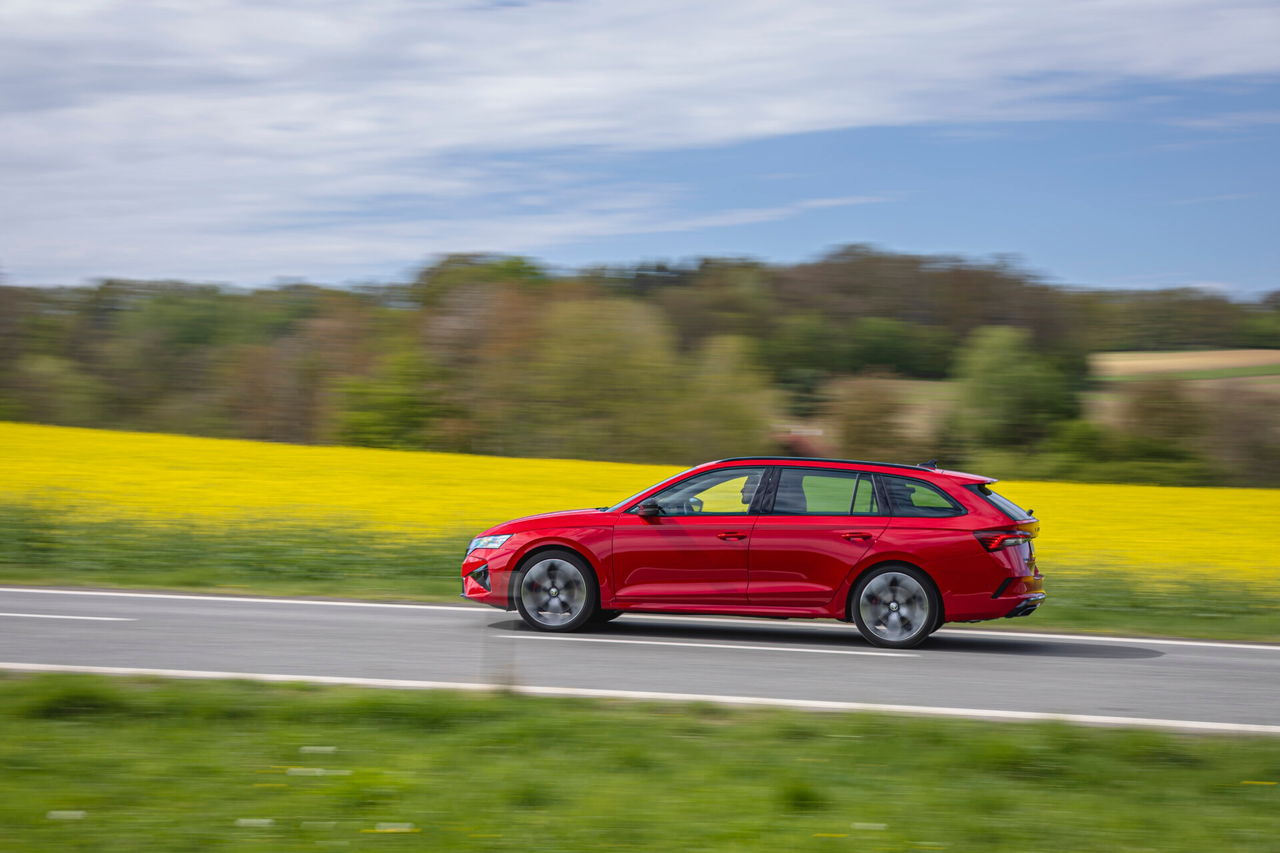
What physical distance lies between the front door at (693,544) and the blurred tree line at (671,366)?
20677 millimetres

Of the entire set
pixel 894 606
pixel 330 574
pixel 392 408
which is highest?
pixel 392 408

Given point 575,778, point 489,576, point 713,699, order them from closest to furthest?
point 575,778 < point 713,699 < point 489,576

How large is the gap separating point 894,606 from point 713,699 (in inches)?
118

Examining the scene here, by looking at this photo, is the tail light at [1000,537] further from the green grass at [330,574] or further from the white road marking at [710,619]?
the green grass at [330,574]

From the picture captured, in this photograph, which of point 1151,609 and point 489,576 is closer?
point 489,576

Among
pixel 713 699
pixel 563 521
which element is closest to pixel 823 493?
pixel 563 521

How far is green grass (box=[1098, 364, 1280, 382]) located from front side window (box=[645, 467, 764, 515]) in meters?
24.5

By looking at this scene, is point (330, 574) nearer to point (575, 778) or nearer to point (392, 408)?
point (575, 778)

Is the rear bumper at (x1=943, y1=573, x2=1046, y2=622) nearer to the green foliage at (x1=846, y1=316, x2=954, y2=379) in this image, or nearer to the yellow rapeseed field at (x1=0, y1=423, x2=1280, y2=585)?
the yellow rapeseed field at (x1=0, y1=423, x2=1280, y2=585)

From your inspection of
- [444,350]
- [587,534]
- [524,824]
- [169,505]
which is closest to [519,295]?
[444,350]

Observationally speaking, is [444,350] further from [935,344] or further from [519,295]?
[935,344]

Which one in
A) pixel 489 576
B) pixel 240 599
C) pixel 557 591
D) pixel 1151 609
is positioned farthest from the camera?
pixel 1151 609

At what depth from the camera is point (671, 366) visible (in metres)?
36.0

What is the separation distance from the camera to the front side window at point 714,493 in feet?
34.8
